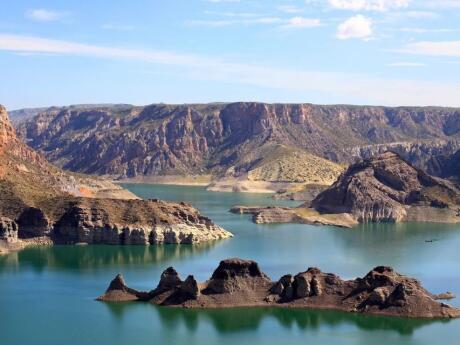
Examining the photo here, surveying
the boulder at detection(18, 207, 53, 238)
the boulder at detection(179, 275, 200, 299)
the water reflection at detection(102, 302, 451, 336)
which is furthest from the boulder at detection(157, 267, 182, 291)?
the boulder at detection(18, 207, 53, 238)

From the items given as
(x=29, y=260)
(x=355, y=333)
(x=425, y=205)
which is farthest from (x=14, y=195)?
(x=425, y=205)

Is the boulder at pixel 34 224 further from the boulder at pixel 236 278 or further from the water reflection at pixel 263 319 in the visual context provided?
the boulder at pixel 236 278

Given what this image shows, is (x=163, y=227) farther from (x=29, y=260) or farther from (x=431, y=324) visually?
(x=431, y=324)

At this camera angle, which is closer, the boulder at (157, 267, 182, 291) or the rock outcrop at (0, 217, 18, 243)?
the boulder at (157, 267, 182, 291)

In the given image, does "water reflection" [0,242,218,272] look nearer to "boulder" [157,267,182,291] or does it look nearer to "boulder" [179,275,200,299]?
"boulder" [157,267,182,291]

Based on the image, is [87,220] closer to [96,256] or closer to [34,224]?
[34,224]
